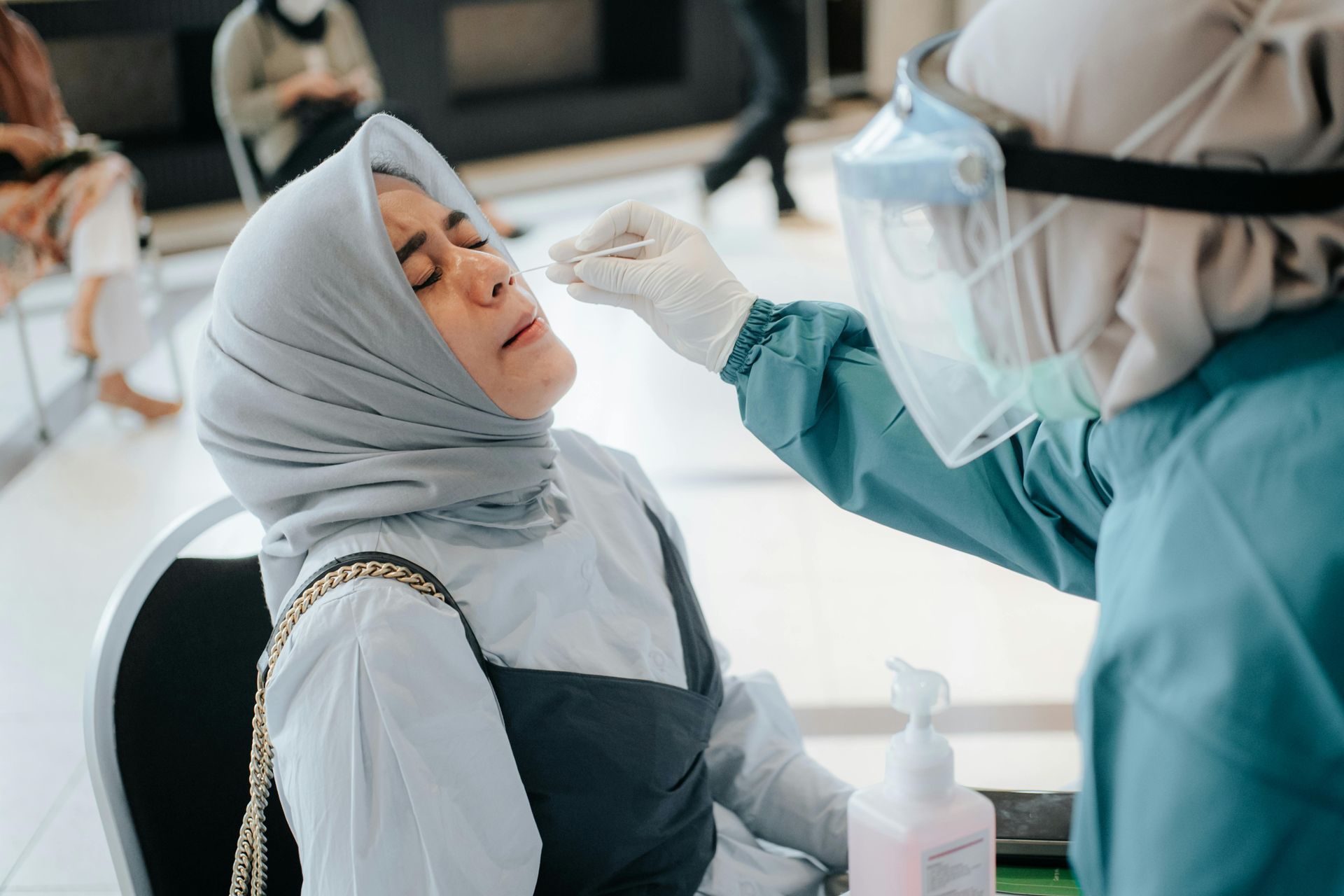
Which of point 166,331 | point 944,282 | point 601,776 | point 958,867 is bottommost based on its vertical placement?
point 166,331

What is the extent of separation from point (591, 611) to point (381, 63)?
644cm

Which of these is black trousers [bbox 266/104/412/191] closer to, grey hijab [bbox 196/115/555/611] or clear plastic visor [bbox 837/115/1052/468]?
grey hijab [bbox 196/115/555/611]

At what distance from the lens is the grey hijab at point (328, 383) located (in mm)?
1155

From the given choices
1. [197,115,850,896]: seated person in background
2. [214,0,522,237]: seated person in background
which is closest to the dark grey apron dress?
[197,115,850,896]: seated person in background

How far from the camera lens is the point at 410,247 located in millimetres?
1217

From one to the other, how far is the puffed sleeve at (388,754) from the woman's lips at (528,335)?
298 mm

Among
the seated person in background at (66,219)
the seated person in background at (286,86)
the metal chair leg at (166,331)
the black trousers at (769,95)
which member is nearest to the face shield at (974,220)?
the seated person in background at (66,219)

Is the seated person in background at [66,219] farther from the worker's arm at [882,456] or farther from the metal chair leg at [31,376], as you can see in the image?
the worker's arm at [882,456]

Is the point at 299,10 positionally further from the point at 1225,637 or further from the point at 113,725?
the point at 1225,637

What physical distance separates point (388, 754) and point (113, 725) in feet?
1.05

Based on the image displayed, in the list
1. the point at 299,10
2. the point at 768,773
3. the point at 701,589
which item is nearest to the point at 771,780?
the point at 768,773

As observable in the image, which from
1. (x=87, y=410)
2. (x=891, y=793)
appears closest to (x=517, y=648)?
(x=891, y=793)

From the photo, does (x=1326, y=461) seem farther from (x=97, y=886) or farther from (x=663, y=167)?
(x=663, y=167)

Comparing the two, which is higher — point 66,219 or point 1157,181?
point 1157,181
